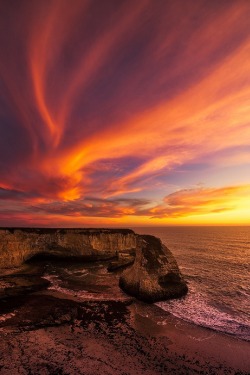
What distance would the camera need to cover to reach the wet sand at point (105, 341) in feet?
41.4

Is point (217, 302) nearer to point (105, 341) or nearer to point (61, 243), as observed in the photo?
point (105, 341)

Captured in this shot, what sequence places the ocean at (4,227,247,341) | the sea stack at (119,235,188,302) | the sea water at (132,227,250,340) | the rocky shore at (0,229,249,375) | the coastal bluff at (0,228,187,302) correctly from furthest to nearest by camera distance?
the coastal bluff at (0,228,187,302) → the sea stack at (119,235,188,302) → the ocean at (4,227,247,341) → the sea water at (132,227,250,340) → the rocky shore at (0,229,249,375)

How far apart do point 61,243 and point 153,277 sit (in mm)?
26836

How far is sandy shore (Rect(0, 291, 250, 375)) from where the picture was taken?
12578 mm

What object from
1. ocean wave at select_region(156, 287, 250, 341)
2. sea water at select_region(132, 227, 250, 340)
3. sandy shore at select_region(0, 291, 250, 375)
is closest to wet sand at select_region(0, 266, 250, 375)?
sandy shore at select_region(0, 291, 250, 375)

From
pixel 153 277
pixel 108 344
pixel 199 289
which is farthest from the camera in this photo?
pixel 199 289

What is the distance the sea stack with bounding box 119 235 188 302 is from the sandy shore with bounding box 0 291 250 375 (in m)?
2.51

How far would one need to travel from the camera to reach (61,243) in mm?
46219

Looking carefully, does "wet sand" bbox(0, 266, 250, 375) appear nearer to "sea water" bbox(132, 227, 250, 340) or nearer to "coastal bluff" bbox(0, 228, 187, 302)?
"sea water" bbox(132, 227, 250, 340)

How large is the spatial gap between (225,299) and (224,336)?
9.30m

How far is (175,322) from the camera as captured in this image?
18.7 m

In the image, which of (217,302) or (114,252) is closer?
(217,302)

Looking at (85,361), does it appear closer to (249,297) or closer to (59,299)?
(59,299)

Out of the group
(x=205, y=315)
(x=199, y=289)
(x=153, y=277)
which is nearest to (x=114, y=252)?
→ (x=199, y=289)
